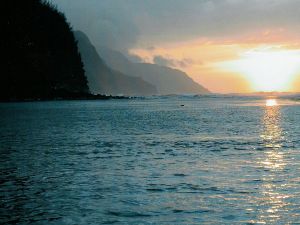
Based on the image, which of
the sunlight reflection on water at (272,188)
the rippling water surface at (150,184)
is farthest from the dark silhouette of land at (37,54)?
the sunlight reflection on water at (272,188)

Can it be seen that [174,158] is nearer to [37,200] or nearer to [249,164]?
[249,164]

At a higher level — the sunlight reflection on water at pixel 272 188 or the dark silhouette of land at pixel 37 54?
the dark silhouette of land at pixel 37 54

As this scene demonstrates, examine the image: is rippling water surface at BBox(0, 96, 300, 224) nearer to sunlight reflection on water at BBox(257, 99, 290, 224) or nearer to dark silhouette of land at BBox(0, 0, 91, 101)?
sunlight reflection on water at BBox(257, 99, 290, 224)

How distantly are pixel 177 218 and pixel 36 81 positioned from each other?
13295 cm

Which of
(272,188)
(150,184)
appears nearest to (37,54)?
(150,184)

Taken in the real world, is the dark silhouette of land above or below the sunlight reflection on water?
above

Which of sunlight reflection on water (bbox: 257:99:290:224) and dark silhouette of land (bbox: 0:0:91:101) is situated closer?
sunlight reflection on water (bbox: 257:99:290:224)

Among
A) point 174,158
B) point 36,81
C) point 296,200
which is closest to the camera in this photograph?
point 296,200

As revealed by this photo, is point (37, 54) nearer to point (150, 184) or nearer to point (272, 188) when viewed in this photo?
point (150, 184)


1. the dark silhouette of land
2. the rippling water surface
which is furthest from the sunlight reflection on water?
the dark silhouette of land

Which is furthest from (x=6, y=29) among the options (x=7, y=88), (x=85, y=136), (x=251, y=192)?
(x=251, y=192)

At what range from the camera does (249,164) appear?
20.8 m

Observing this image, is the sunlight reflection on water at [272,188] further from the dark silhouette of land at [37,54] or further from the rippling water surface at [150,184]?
the dark silhouette of land at [37,54]

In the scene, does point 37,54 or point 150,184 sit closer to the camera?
point 150,184
